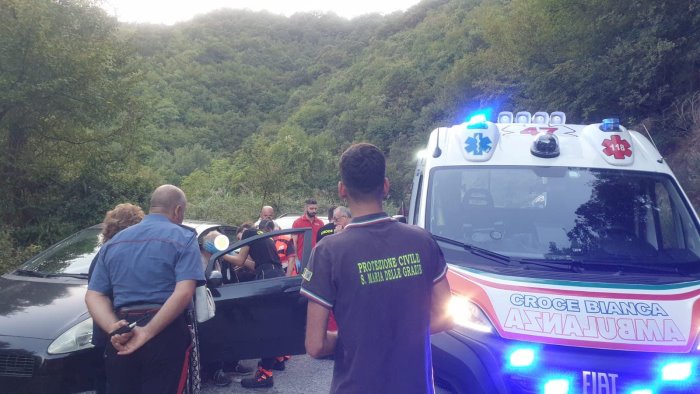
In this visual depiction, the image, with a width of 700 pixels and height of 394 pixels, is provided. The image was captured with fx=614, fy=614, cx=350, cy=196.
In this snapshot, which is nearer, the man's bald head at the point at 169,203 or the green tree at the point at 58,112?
the man's bald head at the point at 169,203

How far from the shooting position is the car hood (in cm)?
470

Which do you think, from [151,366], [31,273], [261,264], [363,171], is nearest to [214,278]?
[261,264]

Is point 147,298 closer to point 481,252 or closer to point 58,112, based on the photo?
point 481,252

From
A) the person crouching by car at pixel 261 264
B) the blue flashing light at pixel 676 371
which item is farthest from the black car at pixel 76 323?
the blue flashing light at pixel 676 371

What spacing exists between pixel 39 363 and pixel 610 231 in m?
4.19

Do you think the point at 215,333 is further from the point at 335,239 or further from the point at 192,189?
the point at 192,189

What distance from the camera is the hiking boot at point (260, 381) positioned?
19.2 feet

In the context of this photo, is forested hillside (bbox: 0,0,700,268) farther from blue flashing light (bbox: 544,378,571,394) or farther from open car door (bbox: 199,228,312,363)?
blue flashing light (bbox: 544,378,571,394)

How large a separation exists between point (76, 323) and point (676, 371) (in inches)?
162

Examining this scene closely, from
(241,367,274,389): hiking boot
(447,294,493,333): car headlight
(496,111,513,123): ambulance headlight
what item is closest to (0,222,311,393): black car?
(241,367,274,389): hiking boot

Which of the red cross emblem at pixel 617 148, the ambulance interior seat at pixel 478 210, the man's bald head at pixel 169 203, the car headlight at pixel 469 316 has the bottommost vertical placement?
the car headlight at pixel 469 316

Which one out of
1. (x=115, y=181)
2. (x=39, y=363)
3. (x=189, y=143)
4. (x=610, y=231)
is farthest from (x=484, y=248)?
(x=189, y=143)

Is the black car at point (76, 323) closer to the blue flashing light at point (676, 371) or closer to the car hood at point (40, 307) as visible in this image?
the car hood at point (40, 307)

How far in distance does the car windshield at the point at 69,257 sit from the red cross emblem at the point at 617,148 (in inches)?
187
